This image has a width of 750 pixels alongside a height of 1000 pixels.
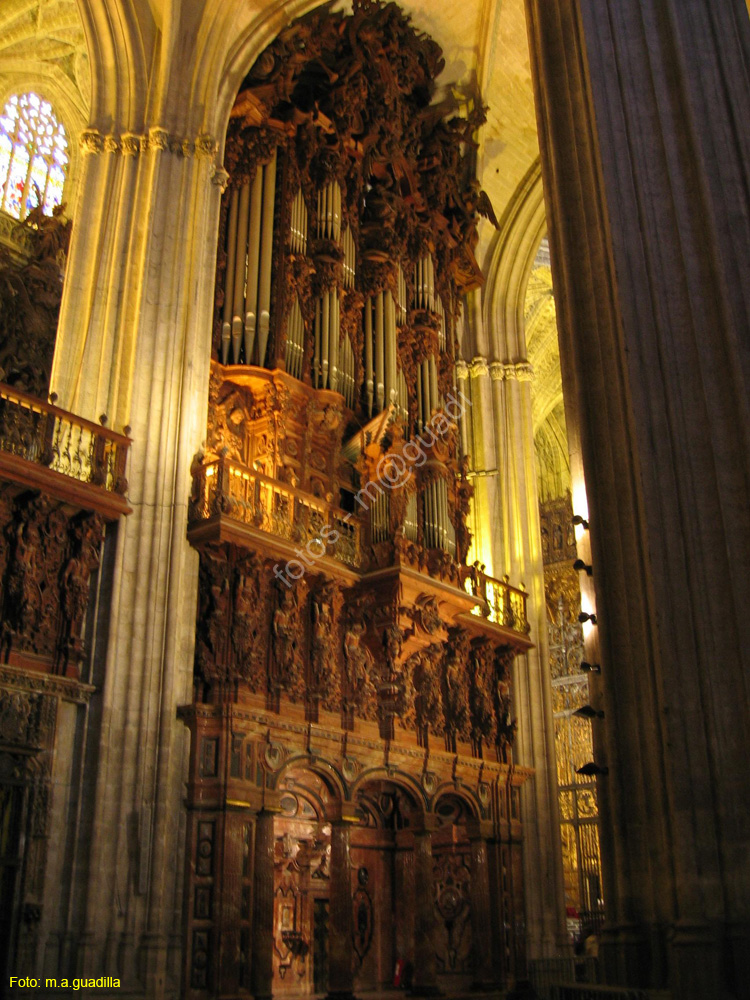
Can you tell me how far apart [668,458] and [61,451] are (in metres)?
6.86

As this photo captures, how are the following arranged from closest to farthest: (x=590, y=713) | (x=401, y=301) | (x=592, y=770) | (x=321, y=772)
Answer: (x=592, y=770) → (x=590, y=713) → (x=321, y=772) → (x=401, y=301)

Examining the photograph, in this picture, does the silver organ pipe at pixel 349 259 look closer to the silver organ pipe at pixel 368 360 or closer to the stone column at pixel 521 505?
the silver organ pipe at pixel 368 360

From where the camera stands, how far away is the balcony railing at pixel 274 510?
11.4 m

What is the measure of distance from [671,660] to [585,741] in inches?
694

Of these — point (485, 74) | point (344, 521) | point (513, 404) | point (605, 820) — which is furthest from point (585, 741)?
point (605, 820)

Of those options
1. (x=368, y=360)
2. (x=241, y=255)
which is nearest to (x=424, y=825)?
(x=368, y=360)

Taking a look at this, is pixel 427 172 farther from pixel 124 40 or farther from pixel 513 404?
pixel 124 40

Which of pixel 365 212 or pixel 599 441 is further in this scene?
pixel 365 212

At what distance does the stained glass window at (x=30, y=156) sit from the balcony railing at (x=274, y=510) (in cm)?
774

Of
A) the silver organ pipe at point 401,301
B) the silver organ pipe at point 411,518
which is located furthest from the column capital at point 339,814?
the silver organ pipe at point 401,301

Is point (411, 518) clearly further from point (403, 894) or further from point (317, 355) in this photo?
point (403, 894)

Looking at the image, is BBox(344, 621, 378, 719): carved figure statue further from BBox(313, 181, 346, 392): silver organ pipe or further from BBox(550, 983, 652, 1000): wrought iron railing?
BBox(550, 983, 652, 1000): wrought iron railing

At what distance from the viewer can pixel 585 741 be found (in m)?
22.6

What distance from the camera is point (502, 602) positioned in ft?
52.7
